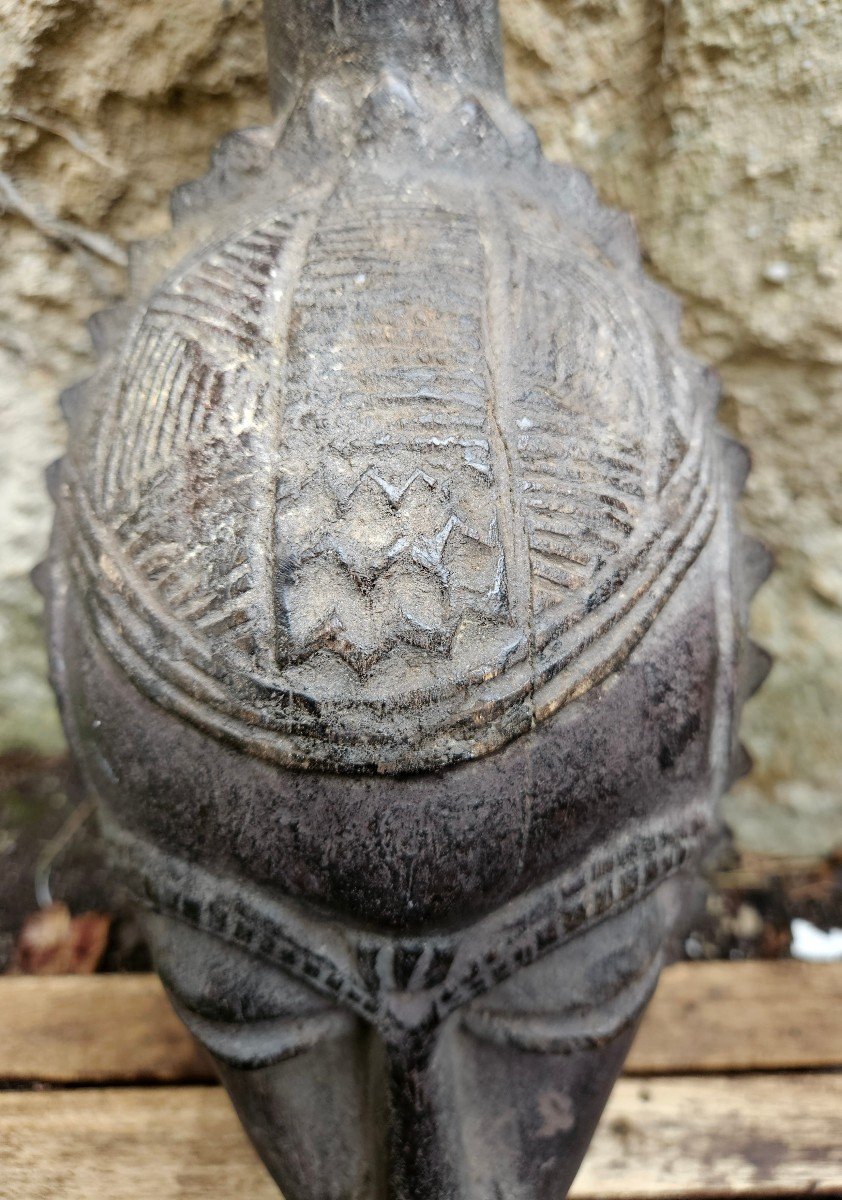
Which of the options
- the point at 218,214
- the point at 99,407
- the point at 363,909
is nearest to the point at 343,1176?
the point at 363,909

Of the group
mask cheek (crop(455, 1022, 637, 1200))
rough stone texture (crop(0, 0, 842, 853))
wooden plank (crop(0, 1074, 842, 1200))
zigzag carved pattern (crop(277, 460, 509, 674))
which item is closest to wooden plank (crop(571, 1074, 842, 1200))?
wooden plank (crop(0, 1074, 842, 1200))

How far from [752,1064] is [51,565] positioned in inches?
45.0

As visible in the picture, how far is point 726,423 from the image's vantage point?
1.59m

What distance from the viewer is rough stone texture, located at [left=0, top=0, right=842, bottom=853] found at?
1.34m

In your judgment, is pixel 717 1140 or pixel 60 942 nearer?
pixel 717 1140

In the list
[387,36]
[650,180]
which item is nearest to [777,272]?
[650,180]

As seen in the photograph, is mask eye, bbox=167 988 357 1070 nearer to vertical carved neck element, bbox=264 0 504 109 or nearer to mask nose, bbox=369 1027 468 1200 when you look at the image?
mask nose, bbox=369 1027 468 1200

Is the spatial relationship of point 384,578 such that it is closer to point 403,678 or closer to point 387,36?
point 403,678

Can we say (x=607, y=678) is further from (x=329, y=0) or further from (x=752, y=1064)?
(x=329, y=0)

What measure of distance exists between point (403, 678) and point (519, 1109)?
1.45 feet

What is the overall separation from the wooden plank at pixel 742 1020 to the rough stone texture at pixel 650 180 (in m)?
0.43

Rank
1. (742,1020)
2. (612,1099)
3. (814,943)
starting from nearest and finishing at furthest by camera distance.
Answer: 1. (612,1099)
2. (742,1020)
3. (814,943)

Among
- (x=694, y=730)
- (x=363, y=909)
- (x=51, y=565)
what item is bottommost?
(x=363, y=909)

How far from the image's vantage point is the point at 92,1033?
4.33ft
